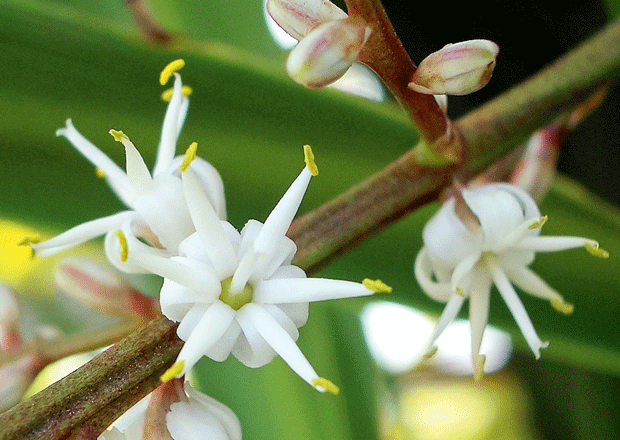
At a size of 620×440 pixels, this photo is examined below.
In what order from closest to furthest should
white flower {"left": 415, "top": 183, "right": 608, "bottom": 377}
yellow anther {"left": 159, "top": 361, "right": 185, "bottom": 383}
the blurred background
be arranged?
yellow anther {"left": 159, "top": 361, "right": 185, "bottom": 383} → white flower {"left": 415, "top": 183, "right": 608, "bottom": 377} → the blurred background

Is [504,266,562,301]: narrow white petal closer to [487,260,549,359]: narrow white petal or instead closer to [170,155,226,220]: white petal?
[487,260,549,359]: narrow white petal

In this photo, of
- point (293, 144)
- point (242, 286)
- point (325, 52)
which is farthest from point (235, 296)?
point (293, 144)

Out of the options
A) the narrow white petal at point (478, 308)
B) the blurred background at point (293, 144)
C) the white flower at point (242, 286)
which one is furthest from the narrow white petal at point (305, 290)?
the blurred background at point (293, 144)

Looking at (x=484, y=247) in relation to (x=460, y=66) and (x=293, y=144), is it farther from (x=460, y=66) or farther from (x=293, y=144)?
(x=293, y=144)

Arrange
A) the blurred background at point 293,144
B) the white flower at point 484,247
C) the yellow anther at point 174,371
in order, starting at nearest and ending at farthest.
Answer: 1. the yellow anther at point 174,371
2. the white flower at point 484,247
3. the blurred background at point 293,144

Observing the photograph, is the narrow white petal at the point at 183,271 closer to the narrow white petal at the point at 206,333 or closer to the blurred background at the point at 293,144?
the narrow white petal at the point at 206,333

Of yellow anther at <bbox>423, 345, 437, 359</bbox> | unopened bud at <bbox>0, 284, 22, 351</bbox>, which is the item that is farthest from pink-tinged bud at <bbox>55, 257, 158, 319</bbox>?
yellow anther at <bbox>423, 345, 437, 359</bbox>

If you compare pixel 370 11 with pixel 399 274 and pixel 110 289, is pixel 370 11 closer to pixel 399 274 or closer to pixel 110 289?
pixel 110 289
